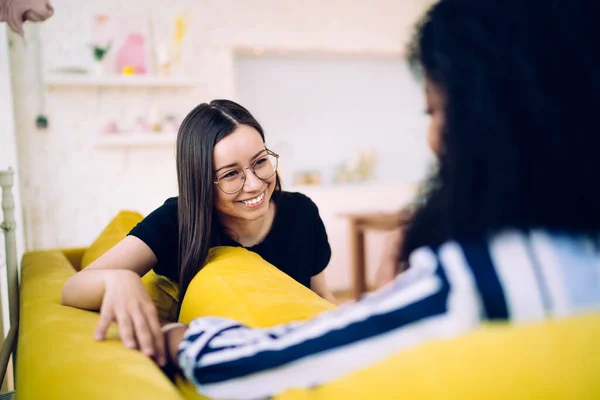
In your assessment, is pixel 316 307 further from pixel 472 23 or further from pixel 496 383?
pixel 472 23

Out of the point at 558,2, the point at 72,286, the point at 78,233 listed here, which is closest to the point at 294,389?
the point at 558,2

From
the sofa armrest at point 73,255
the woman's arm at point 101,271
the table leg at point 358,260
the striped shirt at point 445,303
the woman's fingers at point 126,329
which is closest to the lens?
the striped shirt at point 445,303

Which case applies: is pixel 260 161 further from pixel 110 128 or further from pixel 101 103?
pixel 101 103

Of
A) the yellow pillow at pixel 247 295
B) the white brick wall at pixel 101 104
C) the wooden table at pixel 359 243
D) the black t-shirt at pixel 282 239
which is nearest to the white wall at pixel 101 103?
the white brick wall at pixel 101 104

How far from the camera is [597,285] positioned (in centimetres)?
40

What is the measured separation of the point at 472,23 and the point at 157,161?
3288 millimetres

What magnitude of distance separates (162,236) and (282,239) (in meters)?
0.33

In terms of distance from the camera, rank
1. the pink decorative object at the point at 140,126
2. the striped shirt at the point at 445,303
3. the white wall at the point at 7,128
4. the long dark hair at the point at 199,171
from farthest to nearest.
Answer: the pink decorative object at the point at 140,126
the white wall at the point at 7,128
the long dark hair at the point at 199,171
the striped shirt at the point at 445,303

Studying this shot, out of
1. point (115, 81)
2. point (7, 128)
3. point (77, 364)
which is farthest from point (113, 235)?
point (115, 81)

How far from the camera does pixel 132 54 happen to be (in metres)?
3.35

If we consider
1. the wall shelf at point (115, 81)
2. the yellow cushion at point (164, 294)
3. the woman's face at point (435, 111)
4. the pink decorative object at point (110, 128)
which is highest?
the wall shelf at point (115, 81)

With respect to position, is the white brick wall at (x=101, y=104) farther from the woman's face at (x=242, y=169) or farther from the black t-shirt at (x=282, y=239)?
the woman's face at (x=242, y=169)

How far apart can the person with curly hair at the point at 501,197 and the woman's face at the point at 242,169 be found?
0.64m

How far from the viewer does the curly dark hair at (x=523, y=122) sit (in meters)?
0.40
